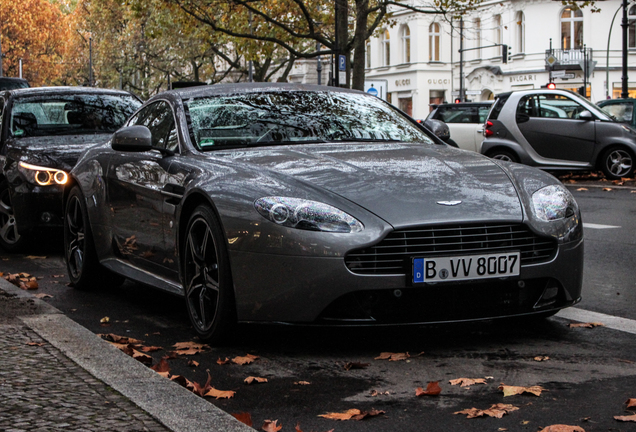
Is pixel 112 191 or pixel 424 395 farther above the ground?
pixel 112 191

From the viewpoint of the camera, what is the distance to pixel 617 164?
741 inches

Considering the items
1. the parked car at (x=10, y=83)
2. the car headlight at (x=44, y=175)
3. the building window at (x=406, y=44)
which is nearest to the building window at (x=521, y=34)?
the building window at (x=406, y=44)

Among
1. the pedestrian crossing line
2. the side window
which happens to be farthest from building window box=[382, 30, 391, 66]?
the pedestrian crossing line

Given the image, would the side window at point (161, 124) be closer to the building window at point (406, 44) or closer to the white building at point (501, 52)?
the white building at point (501, 52)

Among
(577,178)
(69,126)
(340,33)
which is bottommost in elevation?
(577,178)

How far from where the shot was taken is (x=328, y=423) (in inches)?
149

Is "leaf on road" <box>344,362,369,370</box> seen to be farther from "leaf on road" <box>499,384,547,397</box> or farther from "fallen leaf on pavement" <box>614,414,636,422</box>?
"fallen leaf on pavement" <box>614,414,636,422</box>

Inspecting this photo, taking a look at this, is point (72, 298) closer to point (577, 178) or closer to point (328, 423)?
point (328, 423)

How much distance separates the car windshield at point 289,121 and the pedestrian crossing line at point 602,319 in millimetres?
1373

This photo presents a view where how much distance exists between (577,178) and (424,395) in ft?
55.0

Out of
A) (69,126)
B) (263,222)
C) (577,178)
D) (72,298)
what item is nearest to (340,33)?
(577,178)

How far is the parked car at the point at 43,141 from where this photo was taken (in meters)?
9.48

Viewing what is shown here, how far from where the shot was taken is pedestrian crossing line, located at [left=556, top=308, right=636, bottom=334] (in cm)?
547

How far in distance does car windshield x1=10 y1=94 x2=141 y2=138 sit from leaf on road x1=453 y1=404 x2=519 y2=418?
7343 millimetres
